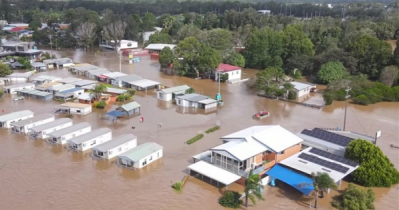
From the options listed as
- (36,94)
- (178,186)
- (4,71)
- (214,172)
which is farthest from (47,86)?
(214,172)

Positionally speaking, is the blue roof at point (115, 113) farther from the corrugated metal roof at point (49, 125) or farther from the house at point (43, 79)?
the house at point (43, 79)

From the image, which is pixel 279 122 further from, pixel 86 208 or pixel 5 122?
pixel 5 122

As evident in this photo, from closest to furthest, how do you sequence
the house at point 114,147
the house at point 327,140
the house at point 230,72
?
the house at point 327,140
the house at point 114,147
the house at point 230,72

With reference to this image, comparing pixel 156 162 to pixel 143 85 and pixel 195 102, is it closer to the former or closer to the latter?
pixel 195 102

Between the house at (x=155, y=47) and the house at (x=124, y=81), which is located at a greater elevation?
the house at (x=155, y=47)

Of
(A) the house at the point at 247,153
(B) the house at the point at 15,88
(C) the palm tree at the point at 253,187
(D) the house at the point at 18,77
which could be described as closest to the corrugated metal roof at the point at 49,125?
(A) the house at the point at 247,153

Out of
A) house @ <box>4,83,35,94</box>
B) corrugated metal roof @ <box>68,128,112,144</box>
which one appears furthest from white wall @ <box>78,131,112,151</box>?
house @ <box>4,83,35,94</box>
